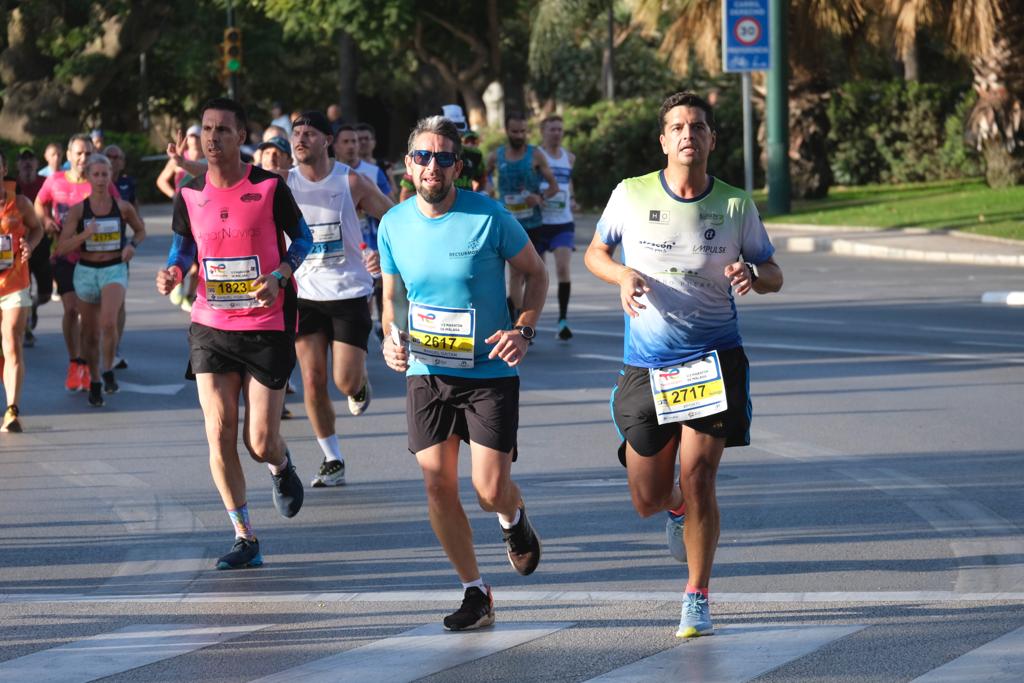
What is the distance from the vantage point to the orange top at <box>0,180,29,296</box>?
11562 millimetres

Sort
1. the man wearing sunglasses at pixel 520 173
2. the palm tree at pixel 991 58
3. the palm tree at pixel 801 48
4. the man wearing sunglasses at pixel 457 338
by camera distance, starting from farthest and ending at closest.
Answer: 1. the palm tree at pixel 801 48
2. the palm tree at pixel 991 58
3. the man wearing sunglasses at pixel 520 173
4. the man wearing sunglasses at pixel 457 338

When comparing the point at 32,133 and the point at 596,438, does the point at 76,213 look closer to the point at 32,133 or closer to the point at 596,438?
the point at 596,438

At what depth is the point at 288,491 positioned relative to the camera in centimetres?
844

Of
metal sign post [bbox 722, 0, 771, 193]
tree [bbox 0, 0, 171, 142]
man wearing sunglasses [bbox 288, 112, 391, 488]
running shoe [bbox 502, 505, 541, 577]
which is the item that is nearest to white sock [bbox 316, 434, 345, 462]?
man wearing sunglasses [bbox 288, 112, 391, 488]

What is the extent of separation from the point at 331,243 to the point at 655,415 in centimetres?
361

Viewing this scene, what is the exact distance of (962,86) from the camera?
34.2 metres

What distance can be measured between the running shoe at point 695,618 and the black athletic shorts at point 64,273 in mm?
8725

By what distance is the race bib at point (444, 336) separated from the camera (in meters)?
6.67

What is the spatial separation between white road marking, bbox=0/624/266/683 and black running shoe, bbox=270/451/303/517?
1746 mm

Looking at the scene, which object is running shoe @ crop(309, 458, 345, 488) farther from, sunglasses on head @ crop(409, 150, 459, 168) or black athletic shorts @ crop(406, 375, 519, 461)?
sunglasses on head @ crop(409, 150, 459, 168)

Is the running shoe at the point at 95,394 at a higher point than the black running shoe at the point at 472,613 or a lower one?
lower

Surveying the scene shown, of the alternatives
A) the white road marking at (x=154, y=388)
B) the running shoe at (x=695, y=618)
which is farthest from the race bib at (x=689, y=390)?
the white road marking at (x=154, y=388)

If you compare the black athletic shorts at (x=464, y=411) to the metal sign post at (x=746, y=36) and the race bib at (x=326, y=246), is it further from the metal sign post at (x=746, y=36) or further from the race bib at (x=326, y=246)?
the metal sign post at (x=746, y=36)

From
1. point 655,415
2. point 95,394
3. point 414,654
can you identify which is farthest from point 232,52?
point 414,654
